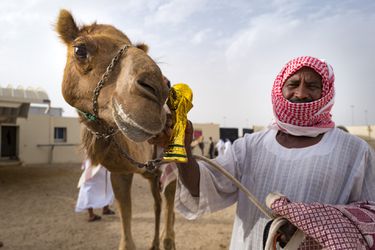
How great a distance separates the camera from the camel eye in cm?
223

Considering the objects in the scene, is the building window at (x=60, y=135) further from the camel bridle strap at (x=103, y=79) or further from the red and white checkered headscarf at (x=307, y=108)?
the red and white checkered headscarf at (x=307, y=108)

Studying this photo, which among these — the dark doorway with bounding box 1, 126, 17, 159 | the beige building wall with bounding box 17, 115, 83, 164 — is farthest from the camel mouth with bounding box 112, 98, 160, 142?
the dark doorway with bounding box 1, 126, 17, 159

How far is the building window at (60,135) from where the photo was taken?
818 inches

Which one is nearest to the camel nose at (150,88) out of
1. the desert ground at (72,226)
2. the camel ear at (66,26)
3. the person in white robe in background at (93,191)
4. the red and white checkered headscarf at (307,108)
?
the red and white checkered headscarf at (307,108)

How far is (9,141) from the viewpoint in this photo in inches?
712

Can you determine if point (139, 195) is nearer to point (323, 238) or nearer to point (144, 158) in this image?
point (144, 158)

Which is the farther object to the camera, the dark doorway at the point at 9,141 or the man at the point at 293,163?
the dark doorway at the point at 9,141

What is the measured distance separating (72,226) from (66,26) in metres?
4.75

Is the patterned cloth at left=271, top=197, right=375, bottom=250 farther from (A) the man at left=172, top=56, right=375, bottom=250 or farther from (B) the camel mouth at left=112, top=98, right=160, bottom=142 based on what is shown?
(B) the camel mouth at left=112, top=98, right=160, bottom=142

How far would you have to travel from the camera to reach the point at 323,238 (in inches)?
53.7

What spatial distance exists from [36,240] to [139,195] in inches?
186

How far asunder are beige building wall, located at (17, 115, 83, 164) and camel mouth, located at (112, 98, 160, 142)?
17.2 meters

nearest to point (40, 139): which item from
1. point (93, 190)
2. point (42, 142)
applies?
point (42, 142)

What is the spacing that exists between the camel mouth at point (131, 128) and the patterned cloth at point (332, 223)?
665 mm
